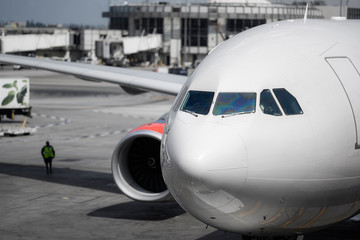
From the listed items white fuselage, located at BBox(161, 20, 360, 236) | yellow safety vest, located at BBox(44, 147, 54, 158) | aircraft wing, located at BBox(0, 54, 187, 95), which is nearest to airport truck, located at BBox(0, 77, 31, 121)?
aircraft wing, located at BBox(0, 54, 187, 95)

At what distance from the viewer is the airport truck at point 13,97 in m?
40.3

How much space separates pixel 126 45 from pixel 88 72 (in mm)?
77961

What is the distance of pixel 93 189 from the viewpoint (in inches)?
873

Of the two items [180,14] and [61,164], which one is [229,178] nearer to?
[61,164]

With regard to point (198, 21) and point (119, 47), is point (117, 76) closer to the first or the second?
point (119, 47)

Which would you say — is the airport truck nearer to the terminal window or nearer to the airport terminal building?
the airport terminal building

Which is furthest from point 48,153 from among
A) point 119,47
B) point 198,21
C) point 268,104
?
point 198,21

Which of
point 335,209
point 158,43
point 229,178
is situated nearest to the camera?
point 229,178

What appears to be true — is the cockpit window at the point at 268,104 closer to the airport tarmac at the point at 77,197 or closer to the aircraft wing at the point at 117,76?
the airport tarmac at the point at 77,197

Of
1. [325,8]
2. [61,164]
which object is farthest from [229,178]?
[325,8]

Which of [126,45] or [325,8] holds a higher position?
[325,8]

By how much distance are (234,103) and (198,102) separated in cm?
67

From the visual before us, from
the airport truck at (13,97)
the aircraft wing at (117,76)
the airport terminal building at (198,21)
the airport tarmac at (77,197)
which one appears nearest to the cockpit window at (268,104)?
the airport tarmac at (77,197)

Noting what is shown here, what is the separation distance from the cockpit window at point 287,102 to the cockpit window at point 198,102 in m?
1.07
